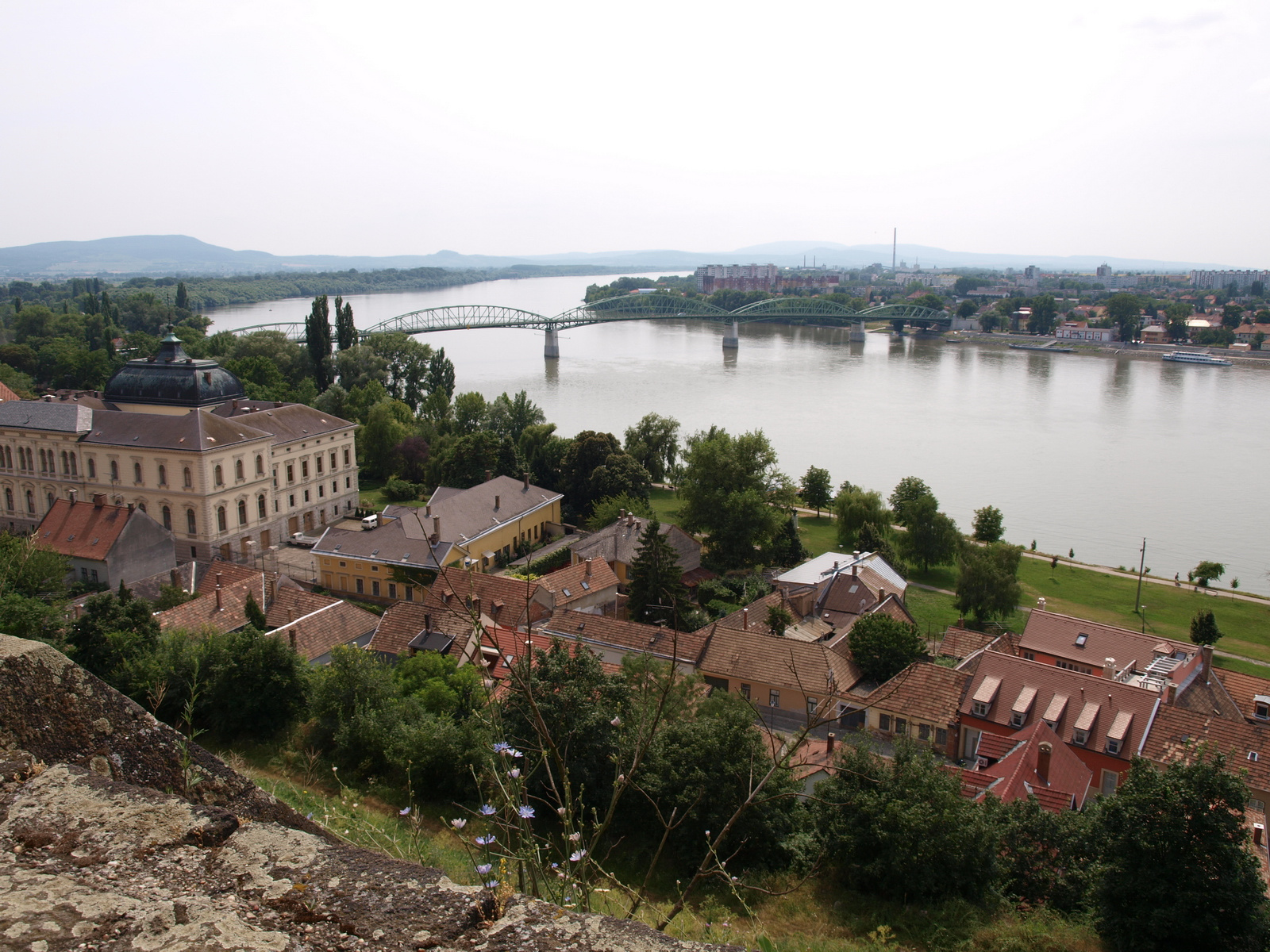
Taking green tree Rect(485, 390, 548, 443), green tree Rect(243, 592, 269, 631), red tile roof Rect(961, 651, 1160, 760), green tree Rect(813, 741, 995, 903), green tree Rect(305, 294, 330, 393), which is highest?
green tree Rect(305, 294, 330, 393)

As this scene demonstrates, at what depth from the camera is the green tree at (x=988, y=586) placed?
1877cm

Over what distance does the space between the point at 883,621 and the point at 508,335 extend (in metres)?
73.0

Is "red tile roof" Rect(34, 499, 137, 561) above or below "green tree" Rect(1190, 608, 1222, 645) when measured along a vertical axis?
above

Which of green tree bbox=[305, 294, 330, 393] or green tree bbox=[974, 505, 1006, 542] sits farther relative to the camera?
green tree bbox=[305, 294, 330, 393]

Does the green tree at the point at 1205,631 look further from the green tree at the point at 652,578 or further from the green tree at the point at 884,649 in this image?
the green tree at the point at 652,578

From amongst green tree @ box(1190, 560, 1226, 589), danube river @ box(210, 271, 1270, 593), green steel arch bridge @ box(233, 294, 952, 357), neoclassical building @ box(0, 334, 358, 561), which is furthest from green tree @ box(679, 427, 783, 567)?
green steel arch bridge @ box(233, 294, 952, 357)

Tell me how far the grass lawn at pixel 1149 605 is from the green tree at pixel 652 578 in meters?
8.65

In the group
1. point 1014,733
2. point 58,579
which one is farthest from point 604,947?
point 58,579

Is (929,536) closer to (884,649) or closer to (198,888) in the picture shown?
(884,649)

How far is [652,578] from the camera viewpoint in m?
17.6

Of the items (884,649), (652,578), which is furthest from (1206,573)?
(652,578)

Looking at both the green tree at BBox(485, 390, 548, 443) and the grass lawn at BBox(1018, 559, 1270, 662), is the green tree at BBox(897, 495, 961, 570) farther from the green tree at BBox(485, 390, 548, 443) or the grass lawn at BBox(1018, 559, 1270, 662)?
the green tree at BBox(485, 390, 548, 443)

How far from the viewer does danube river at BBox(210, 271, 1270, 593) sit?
26969mm

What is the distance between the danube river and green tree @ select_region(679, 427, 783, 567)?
7612mm
